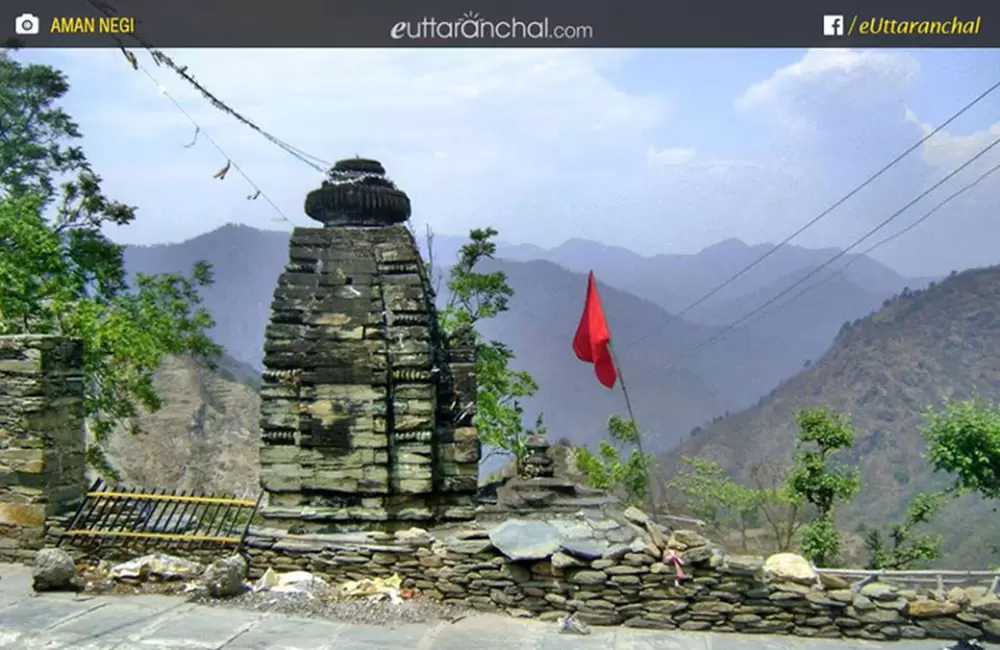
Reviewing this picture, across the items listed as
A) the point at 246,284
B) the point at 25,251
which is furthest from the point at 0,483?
the point at 246,284

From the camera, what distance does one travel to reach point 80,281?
661 inches

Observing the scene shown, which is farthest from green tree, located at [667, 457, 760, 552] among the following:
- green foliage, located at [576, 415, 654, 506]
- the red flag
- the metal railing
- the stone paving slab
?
the metal railing

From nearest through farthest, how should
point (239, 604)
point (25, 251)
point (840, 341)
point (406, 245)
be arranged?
point (239, 604) → point (406, 245) → point (25, 251) → point (840, 341)

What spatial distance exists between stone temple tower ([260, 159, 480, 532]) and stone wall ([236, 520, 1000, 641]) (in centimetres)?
153

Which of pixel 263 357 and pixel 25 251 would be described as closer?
pixel 263 357

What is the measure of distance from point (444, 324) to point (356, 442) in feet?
44.4

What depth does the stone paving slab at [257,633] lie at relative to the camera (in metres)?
6.12

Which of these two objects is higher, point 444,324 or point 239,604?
point 444,324

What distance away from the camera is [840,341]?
323 ft

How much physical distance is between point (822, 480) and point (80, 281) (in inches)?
726

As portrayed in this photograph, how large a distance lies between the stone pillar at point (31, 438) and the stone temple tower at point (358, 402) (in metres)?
2.22

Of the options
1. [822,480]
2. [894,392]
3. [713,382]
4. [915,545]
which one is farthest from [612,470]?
[713,382]

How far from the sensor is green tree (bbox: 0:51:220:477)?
48.4ft

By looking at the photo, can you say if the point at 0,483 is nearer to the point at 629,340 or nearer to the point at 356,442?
the point at 356,442
